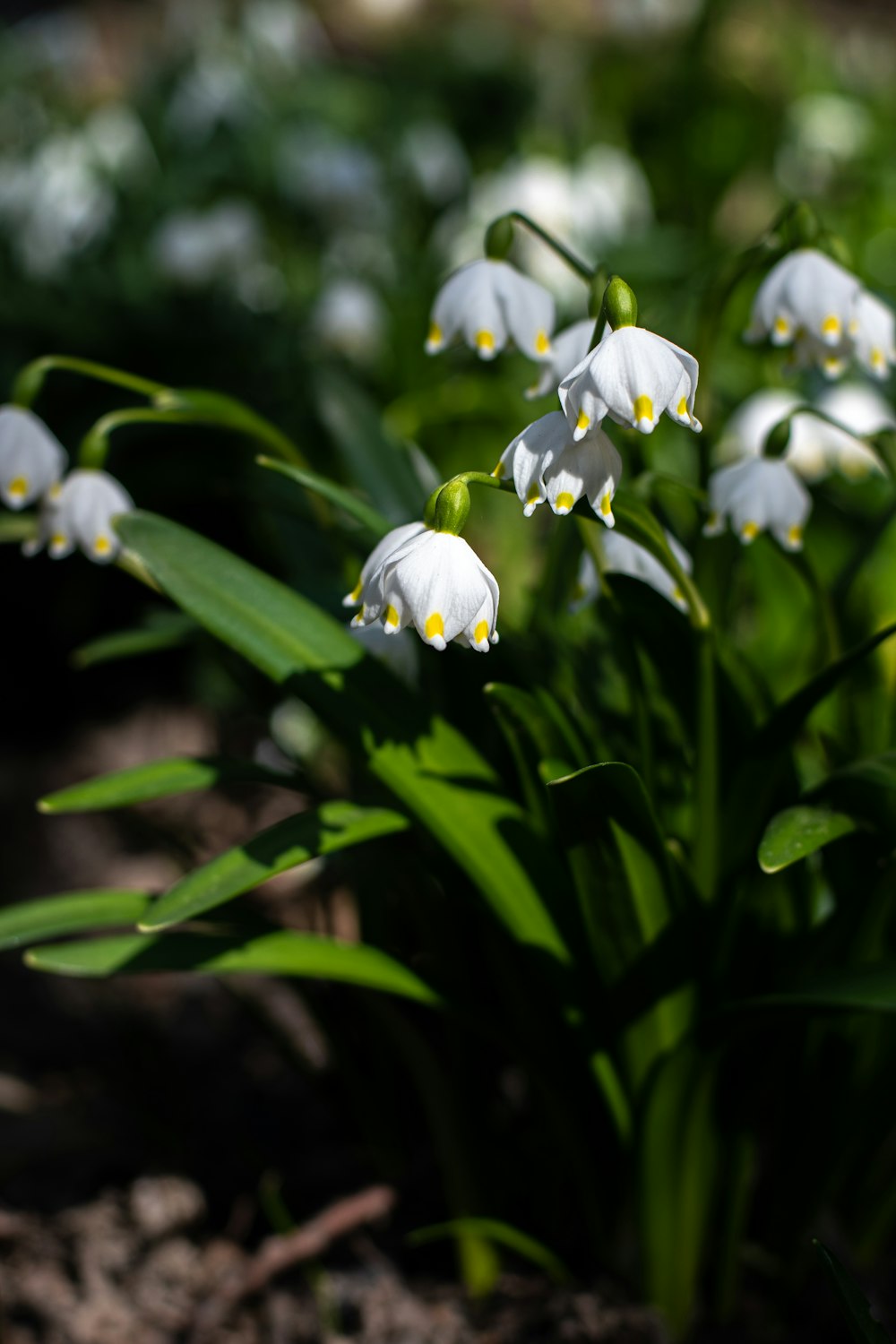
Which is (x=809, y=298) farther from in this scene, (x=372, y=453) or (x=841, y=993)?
(x=372, y=453)

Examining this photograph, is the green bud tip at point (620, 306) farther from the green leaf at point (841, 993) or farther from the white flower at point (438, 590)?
the green leaf at point (841, 993)

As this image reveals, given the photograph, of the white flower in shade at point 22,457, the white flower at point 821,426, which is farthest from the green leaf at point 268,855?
the white flower at point 821,426

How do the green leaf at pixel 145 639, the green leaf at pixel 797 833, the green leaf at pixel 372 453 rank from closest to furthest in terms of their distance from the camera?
1. the green leaf at pixel 797 833
2. the green leaf at pixel 145 639
3. the green leaf at pixel 372 453

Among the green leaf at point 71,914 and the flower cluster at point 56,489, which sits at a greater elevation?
the flower cluster at point 56,489

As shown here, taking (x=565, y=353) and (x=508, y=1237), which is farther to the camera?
(x=508, y=1237)

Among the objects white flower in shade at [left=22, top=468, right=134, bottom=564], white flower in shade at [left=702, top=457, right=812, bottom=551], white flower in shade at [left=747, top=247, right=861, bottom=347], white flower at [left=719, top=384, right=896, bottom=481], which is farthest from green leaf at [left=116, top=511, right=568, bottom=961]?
white flower at [left=719, top=384, right=896, bottom=481]

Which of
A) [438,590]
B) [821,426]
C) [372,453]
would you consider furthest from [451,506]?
[821,426]
